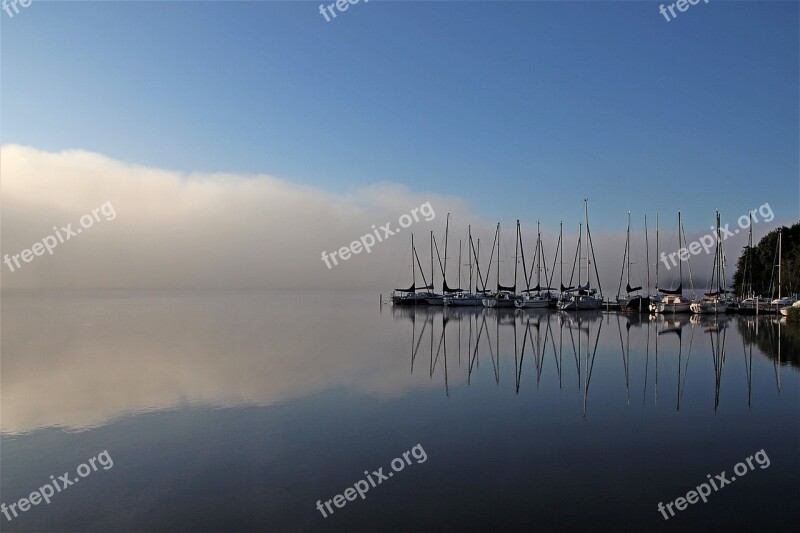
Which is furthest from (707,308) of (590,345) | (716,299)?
(590,345)

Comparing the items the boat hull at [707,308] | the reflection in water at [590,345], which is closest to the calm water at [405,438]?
the reflection in water at [590,345]

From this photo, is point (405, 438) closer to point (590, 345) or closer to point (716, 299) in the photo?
point (590, 345)

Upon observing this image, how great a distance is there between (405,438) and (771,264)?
86.5 meters

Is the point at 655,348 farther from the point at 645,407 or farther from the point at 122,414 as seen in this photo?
the point at 122,414

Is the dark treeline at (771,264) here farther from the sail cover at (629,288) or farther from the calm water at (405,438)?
the calm water at (405,438)

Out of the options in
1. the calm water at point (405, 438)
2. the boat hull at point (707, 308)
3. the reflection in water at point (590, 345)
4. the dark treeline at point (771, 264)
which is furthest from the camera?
the dark treeline at point (771, 264)

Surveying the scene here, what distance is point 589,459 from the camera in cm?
1234

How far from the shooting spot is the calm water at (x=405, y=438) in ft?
31.5

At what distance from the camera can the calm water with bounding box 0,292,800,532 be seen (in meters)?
9.59

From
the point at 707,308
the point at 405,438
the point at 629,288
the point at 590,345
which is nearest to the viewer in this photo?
the point at 405,438

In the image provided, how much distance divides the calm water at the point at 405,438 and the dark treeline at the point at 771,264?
50.5 metres

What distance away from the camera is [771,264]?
8188cm

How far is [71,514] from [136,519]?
131 cm

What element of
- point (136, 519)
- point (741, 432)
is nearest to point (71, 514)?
point (136, 519)
